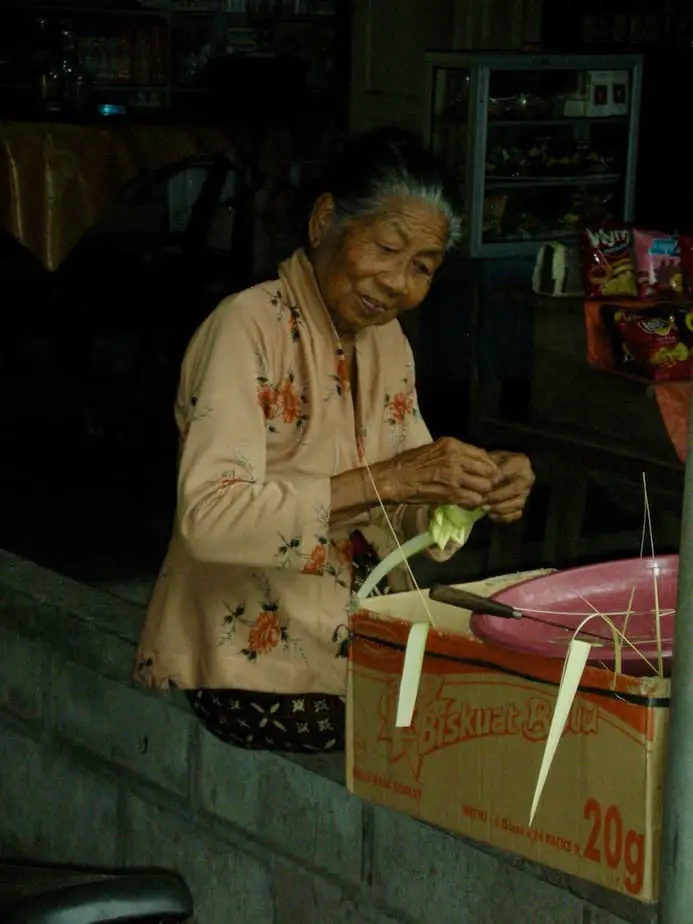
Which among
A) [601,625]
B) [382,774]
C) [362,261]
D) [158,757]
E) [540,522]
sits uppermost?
[362,261]

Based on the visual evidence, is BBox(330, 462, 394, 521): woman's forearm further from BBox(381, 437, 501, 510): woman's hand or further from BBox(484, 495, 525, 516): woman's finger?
BBox(484, 495, 525, 516): woman's finger

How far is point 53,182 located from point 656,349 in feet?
9.88

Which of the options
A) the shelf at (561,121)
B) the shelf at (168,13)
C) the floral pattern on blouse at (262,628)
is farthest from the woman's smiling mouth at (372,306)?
the shelf at (168,13)

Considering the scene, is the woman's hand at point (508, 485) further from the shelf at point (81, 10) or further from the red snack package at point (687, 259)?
the shelf at point (81, 10)

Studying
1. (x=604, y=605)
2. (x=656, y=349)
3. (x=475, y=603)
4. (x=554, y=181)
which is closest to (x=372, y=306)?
(x=604, y=605)

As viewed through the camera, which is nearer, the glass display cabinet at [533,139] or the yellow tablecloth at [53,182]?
the yellow tablecloth at [53,182]

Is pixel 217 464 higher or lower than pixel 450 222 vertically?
lower

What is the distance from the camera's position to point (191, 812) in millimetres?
3215

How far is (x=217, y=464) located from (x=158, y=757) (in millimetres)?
999

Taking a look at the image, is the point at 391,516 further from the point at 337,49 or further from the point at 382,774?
the point at 337,49

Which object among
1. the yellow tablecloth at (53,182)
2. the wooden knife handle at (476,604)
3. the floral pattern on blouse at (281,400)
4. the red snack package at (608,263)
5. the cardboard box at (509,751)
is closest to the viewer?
the cardboard box at (509,751)

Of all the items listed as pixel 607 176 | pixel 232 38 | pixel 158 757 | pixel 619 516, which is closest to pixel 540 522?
pixel 619 516

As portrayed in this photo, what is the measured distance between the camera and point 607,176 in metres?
7.67

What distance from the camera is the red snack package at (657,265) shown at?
192 inches
